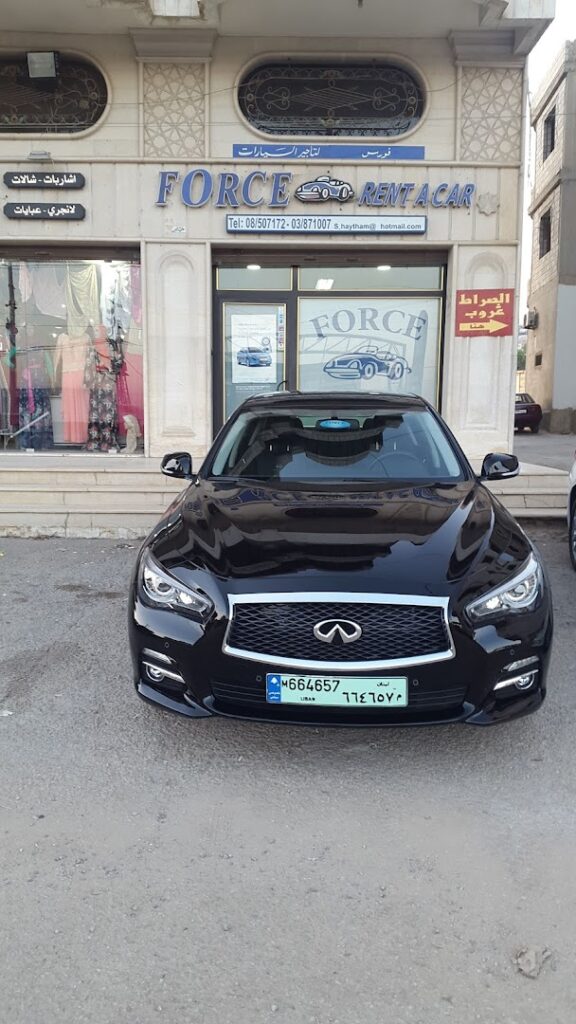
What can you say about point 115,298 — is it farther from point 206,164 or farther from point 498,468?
point 498,468

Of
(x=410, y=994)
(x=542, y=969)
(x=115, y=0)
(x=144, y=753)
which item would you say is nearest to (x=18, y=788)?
(x=144, y=753)

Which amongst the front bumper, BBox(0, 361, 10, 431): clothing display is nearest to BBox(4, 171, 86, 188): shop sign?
BBox(0, 361, 10, 431): clothing display

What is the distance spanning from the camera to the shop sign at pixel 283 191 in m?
10.2

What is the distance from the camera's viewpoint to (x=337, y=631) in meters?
2.86

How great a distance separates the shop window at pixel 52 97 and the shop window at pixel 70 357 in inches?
73.9

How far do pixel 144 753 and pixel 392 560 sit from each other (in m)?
1.42

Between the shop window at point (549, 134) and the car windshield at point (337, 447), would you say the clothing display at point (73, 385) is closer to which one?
the car windshield at point (337, 447)

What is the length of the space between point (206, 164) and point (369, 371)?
149 inches

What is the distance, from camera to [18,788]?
9.88 feet

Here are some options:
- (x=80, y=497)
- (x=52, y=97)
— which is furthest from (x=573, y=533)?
(x=52, y=97)

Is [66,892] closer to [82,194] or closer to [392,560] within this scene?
[392,560]

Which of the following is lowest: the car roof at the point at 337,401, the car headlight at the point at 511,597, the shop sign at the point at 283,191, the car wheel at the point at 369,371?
the car headlight at the point at 511,597

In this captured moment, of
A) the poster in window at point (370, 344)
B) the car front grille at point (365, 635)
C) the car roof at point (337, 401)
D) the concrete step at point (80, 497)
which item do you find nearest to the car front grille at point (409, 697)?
the car front grille at point (365, 635)

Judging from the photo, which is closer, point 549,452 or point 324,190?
point 324,190
